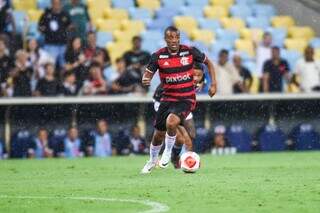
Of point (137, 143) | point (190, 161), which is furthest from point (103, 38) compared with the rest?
point (190, 161)

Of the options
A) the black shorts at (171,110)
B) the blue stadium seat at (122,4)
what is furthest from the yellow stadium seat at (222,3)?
the black shorts at (171,110)

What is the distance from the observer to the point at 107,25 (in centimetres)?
2244

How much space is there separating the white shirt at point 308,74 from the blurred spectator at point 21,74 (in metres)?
5.57

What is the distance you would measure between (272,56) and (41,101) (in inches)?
191

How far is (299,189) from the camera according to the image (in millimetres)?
11062

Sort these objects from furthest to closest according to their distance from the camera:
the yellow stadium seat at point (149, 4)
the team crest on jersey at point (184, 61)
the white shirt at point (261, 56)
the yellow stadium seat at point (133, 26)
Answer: the yellow stadium seat at point (149, 4), the yellow stadium seat at point (133, 26), the white shirt at point (261, 56), the team crest on jersey at point (184, 61)

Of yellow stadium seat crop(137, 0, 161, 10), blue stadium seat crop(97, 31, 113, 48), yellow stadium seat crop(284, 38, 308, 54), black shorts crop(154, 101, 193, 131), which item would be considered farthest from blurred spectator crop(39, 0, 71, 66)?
black shorts crop(154, 101, 193, 131)

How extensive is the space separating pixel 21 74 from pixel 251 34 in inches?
224

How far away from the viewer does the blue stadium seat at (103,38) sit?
2189 cm

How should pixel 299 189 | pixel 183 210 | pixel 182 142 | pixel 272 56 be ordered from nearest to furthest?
pixel 183 210
pixel 299 189
pixel 182 142
pixel 272 56

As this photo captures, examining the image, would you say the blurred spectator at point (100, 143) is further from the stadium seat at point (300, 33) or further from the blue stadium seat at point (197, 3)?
the stadium seat at point (300, 33)

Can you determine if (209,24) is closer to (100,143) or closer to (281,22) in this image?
(281,22)

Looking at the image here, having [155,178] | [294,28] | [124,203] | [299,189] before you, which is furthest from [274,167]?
[294,28]

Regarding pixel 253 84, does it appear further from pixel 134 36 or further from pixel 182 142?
pixel 182 142
